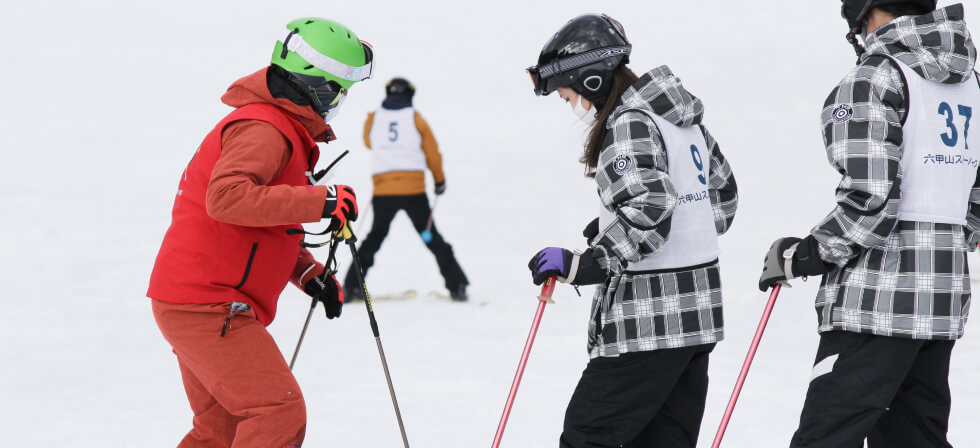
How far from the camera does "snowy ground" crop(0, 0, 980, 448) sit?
18.9ft

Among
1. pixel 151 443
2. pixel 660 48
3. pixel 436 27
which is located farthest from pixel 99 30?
pixel 151 443

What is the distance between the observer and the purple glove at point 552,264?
3.26m

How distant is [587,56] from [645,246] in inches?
26.2

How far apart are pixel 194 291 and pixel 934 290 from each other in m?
2.32

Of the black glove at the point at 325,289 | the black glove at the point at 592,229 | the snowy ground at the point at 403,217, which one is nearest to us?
the black glove at the point at 592,229

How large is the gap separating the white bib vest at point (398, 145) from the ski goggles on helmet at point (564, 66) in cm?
552

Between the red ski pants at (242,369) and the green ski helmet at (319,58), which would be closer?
the red ski pants at (242,369)

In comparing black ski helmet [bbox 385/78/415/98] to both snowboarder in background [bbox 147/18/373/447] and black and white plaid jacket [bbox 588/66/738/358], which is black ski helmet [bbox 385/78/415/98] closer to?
snowboarder in background [bbox 147/18/373/447]

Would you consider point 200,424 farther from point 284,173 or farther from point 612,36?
point 612,36

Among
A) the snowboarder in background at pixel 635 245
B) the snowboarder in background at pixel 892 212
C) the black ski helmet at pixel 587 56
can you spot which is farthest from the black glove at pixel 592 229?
the snowboarder in background at pixel 892 212

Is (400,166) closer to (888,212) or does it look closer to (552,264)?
(552,264)

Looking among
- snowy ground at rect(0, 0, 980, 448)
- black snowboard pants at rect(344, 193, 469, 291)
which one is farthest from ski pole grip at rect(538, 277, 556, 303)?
black snowboard pants at rect(344, 193, 469, 291)

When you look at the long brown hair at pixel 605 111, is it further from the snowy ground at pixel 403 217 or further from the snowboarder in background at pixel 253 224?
the snowy ground at pixel 403 217

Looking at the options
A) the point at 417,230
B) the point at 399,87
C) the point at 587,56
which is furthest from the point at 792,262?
the point at 399,87
